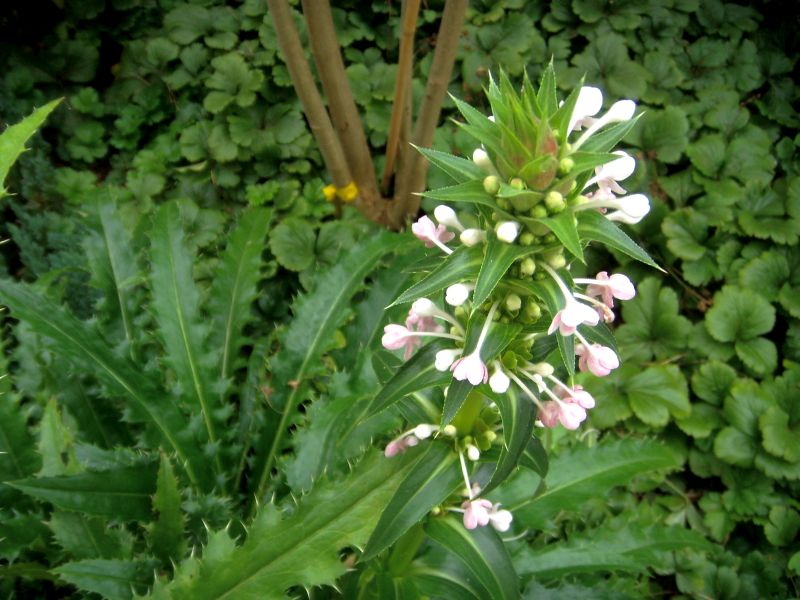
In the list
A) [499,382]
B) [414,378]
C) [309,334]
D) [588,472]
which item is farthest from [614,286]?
[309,334]

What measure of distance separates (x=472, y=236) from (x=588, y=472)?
107cm

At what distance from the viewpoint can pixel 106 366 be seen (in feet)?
5.80

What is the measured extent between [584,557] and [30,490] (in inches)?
52.5

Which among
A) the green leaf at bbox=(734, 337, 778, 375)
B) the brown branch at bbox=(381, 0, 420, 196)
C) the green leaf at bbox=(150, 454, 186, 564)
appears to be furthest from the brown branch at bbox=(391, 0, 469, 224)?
the green leaf at bbox=(734, 337, 778, 375)

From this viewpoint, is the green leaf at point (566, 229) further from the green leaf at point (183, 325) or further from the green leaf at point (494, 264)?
the green leaf at point (183, 325)

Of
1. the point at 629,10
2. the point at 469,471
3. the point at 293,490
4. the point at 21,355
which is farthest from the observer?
the point at 629,10

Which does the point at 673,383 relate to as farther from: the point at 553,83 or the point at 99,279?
the point at 99,279

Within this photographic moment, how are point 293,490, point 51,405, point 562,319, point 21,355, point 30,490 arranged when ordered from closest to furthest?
point 562,319
point 30,490
point 51,405
point 293,490
point 21,355

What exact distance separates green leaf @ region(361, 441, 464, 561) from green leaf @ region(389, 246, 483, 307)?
343mm

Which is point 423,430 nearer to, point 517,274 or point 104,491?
point 517,274

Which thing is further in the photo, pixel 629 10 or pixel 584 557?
pixel 629 10

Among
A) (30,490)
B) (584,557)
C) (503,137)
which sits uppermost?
(503,137)

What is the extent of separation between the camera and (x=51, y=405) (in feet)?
5.17

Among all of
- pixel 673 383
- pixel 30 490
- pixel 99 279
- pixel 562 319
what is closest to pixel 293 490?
pixel 30 490
